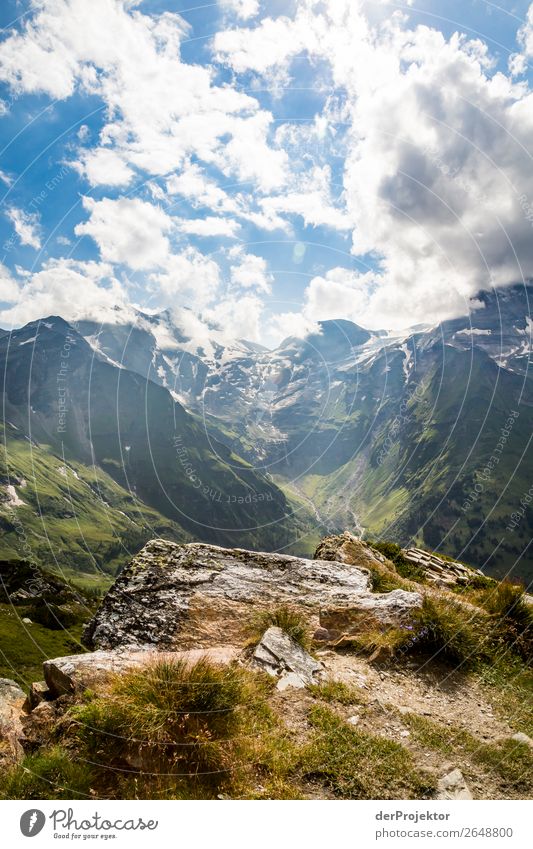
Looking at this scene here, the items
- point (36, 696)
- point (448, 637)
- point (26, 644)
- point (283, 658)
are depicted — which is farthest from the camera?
point (26, 644)

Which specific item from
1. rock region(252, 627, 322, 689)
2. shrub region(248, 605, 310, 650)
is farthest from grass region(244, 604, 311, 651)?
rock region(252, 627, 322, 689)

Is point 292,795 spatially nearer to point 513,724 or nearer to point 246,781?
point 246,781

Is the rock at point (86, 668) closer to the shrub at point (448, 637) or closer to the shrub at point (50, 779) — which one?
the shrub at point (50, 779)

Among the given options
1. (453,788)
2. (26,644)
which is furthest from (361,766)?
(26,644)

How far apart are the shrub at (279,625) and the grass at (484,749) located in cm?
307

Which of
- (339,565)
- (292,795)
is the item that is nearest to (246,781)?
(292,795)

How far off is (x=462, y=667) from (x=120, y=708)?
8.51 m

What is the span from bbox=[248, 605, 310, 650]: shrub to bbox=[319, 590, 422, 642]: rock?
4.46 ft

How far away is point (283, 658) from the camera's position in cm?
937

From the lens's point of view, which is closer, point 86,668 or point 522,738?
point 522,738

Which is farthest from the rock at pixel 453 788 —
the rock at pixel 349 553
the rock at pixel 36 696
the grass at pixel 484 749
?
the rock at pixel 349 553

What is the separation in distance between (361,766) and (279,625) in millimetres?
4365

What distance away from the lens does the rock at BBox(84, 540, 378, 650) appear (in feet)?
37.6

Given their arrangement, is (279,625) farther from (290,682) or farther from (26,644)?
(26,644)
